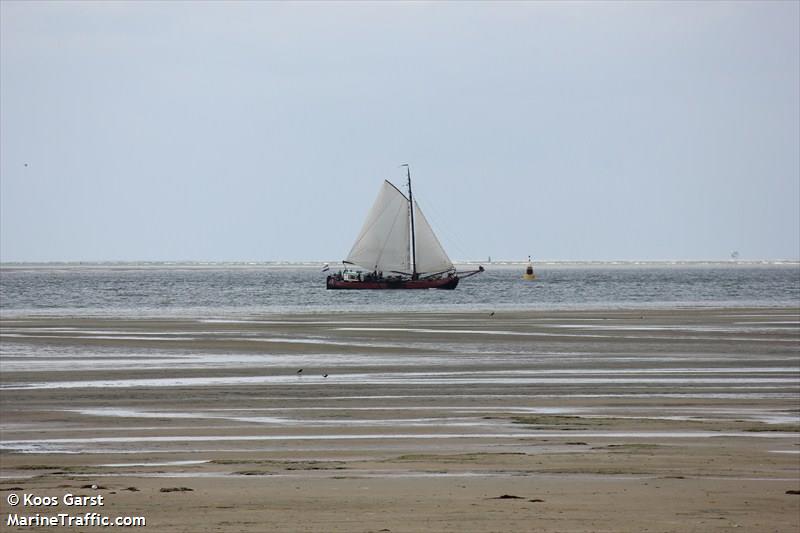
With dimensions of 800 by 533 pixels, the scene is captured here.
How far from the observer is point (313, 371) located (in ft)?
92.0

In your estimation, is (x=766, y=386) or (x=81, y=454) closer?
(x=81, y=454)

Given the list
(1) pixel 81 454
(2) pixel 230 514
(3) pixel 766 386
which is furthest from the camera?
(3) pixel 766 386

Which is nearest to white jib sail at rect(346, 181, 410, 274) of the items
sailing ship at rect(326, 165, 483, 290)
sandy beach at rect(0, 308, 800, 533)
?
sailing ship at rect(326, 165, 483, 290)

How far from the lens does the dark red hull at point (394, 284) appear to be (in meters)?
104

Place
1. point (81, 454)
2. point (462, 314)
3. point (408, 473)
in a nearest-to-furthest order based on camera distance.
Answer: point (408, 473)
point (81, 454)
point (462, 314)

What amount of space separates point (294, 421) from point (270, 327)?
29.3 m

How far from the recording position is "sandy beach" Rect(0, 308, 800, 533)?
10.8m

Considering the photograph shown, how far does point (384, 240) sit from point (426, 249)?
415 centimetres

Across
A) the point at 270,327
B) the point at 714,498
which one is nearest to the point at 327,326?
the point at 270,327

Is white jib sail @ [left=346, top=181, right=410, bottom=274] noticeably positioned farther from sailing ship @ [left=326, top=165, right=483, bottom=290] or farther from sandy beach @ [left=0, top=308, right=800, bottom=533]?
sandy beach @ [left=0, top=308, right=800, bottom=533]

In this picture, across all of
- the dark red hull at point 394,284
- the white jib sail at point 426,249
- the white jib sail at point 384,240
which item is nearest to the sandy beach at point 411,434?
the dark red hull at point 394,284

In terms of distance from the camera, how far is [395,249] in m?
107

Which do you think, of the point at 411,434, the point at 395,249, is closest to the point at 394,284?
the point at 395,249

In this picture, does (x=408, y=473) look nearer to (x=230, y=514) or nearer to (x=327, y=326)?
(x=230, y=514)
